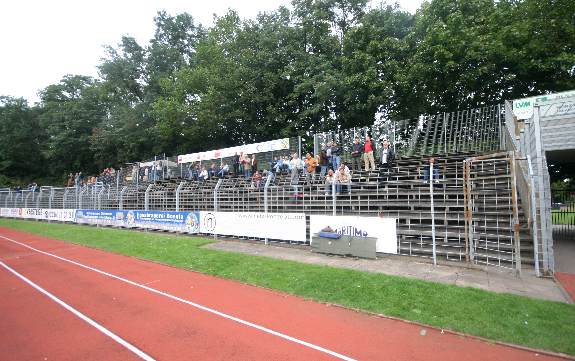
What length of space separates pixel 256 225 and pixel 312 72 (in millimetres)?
15979

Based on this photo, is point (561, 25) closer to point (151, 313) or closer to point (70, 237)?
point (151, 313)

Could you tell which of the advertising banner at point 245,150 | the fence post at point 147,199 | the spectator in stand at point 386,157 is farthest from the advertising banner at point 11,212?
the spectator in stand at point 386,157

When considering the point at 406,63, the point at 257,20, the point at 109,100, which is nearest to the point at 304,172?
the point at 406,63

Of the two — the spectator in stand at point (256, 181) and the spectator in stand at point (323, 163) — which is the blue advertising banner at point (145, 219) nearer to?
the spectator in stand at point (256, 181)

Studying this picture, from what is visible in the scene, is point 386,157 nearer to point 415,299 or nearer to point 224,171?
point 415,299

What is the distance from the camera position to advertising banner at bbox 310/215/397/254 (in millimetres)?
11203

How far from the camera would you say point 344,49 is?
994 inches

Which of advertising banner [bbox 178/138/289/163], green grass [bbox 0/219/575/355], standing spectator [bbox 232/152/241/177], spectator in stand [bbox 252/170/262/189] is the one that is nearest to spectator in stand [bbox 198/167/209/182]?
advertising banner [bbox 178/138/289/163]

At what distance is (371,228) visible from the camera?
11.5 metres

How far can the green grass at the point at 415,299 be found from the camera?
5922 mm

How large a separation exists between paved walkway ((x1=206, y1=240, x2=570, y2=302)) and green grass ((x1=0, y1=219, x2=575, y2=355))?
58 centimetres

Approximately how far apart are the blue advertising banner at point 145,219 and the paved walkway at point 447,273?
19.6ft

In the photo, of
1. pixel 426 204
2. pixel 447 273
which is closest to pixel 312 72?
pixel 426 204

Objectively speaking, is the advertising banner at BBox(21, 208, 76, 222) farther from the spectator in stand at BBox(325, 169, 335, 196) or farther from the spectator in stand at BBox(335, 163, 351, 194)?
the spectator in stand at BBox(335, 163, 351, 194)
